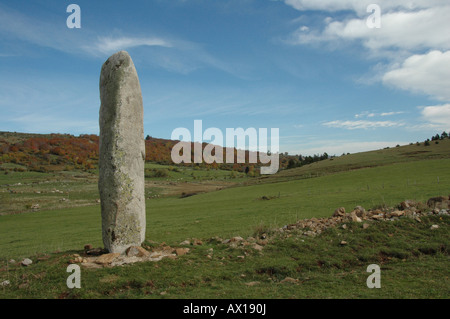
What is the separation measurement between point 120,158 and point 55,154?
5069 inches

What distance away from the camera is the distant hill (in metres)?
101

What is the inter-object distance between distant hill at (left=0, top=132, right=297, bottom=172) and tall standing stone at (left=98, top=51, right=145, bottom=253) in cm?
9416

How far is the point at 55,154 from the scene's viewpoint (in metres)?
122

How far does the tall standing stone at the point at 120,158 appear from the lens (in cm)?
1024

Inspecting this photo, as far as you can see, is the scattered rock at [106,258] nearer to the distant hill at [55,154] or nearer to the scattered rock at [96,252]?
the scattered rock at [96,252]

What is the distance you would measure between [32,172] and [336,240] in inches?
3808

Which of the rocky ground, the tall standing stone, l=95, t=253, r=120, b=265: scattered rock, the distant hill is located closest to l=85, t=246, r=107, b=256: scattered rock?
the rocky ground

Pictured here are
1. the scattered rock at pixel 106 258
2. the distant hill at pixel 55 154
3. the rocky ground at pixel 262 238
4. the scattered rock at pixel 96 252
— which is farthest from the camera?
the distant hill at pixel 55 154

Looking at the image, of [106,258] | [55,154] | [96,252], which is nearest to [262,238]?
[106,258]

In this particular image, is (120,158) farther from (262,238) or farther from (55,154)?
(55,154)

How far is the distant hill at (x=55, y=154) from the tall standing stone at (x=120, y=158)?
9416 centimetres

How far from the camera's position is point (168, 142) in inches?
6240

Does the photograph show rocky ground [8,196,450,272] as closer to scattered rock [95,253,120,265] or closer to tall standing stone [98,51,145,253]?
scattered rock [95,253,120,265]

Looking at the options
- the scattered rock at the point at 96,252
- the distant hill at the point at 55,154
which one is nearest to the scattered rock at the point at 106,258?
the scattered rock at the point at 96,252
